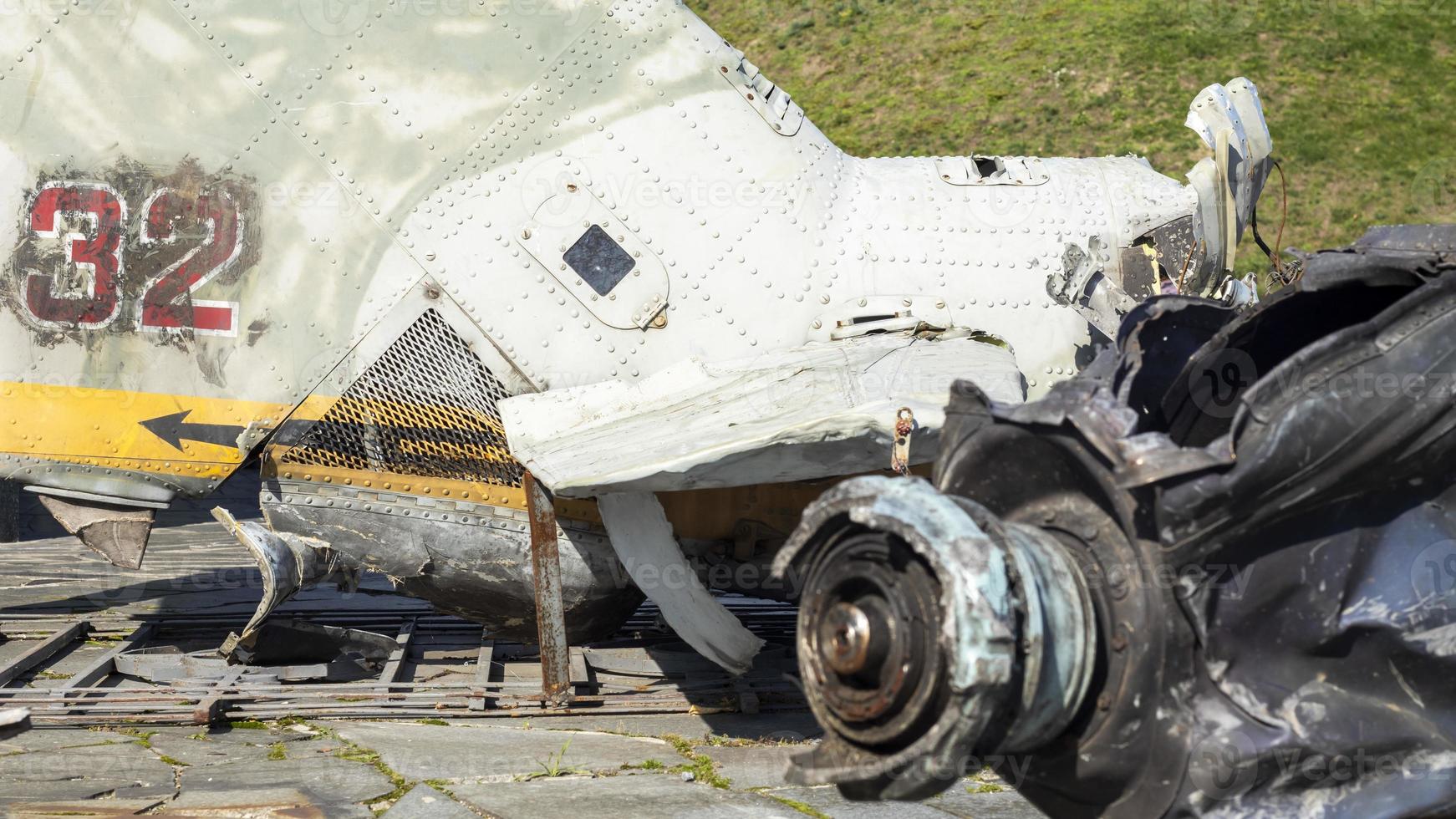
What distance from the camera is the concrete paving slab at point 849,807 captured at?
3357 mm

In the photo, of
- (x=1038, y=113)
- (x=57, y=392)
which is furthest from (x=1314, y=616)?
(x=1038, y=113)

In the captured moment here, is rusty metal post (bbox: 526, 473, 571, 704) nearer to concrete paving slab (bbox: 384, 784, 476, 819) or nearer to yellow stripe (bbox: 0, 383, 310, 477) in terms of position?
concrete paving slab (bbox: 384, 784, 476, 819)

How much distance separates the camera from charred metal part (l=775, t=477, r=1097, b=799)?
69.1 inches

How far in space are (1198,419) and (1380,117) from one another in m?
14.4

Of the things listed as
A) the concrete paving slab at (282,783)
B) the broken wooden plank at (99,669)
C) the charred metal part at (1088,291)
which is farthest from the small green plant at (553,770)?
the charred metal part at (1088,291)

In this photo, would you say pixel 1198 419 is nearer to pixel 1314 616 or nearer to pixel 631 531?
pixel 1314 616

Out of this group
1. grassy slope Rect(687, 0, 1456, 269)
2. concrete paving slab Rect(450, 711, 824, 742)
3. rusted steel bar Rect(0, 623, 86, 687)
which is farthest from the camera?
grassy slope Rect(687, 0, 1456, 269)

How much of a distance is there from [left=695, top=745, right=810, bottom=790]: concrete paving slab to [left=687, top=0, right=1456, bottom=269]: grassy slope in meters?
10.7

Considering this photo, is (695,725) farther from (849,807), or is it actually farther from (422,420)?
(422,420)

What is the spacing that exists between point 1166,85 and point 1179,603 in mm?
14997

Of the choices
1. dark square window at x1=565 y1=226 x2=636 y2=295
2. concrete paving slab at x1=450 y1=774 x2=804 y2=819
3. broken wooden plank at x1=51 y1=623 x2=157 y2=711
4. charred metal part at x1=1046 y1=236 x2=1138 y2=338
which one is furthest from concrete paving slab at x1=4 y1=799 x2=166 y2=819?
charred metal part at x1=1046 y1=236 x2=1138 y2=338

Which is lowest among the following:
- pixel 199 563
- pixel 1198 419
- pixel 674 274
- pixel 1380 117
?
pixel 199 563

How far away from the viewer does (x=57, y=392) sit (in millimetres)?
4281

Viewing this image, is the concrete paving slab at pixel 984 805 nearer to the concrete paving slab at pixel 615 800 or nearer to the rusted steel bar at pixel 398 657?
the concrete paving slab at pixel 615 800
